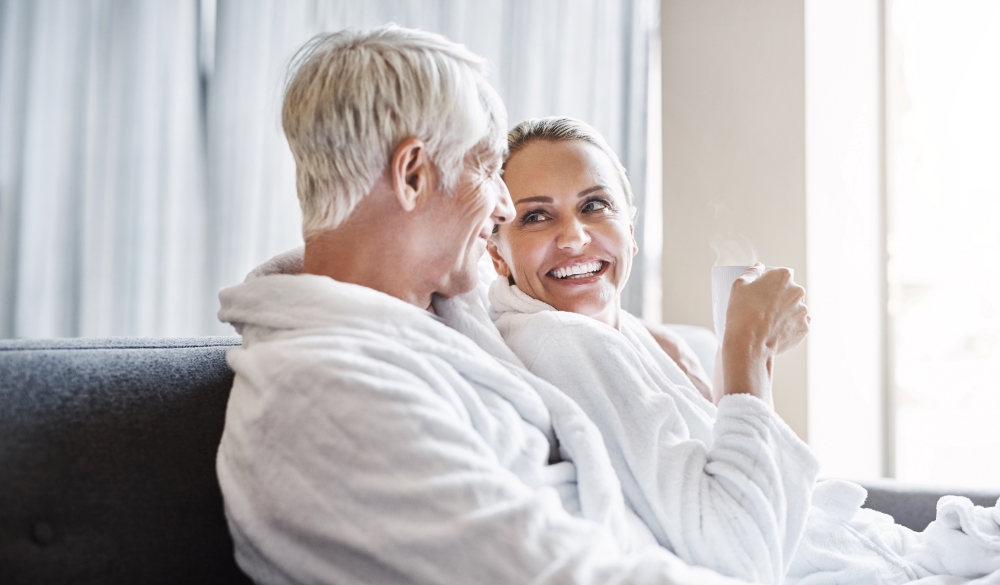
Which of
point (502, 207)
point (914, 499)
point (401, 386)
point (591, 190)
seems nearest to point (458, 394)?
point (401, 386)

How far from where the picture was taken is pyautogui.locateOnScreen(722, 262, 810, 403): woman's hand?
1.15 m

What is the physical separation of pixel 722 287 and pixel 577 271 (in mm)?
238

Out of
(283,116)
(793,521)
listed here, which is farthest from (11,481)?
(793,521)

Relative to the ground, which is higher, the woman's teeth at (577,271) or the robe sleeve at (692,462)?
the woman's teeth at (577,271)

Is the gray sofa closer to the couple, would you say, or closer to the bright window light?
the couple

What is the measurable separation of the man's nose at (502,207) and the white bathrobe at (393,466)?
0.83 ft

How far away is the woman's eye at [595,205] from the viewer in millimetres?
1376

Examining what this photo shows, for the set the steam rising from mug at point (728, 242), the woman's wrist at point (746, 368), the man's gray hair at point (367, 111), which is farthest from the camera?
the steam rising from mug at point (728, 242)

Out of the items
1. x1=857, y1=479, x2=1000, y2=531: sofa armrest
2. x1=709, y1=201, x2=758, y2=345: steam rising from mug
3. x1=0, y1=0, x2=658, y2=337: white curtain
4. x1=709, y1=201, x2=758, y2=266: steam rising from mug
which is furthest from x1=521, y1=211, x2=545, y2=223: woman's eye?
x1=709, y1=201, x2=758, y2=266: steam rising from mug

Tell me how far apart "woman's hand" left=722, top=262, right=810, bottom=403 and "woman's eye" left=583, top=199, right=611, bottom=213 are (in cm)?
26

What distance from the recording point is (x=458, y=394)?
3.03ft

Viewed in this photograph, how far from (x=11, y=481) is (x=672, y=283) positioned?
9.28 ft

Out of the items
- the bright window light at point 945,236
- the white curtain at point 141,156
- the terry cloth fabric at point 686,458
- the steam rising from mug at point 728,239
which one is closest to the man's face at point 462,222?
the terry cloth fabric at point 686,458

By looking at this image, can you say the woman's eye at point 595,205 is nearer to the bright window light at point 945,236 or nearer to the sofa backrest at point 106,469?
the sofa backrest at point 106,469
